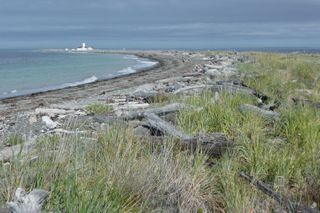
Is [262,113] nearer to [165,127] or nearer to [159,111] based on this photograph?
[159,111]

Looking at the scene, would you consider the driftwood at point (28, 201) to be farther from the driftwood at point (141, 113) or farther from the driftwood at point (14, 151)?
the driftwood at point (141, 113)

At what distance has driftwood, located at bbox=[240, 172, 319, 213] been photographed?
4.40 meters

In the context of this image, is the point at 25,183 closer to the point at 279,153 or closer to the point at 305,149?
the point at 279,153

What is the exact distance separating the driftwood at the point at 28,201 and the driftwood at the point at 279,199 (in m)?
2.33

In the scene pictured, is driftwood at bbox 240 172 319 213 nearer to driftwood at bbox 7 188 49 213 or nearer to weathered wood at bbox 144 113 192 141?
weathered wood at bbox 144 113 192 141

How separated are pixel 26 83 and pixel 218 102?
22.3m

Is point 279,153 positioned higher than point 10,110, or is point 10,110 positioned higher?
point 279,153

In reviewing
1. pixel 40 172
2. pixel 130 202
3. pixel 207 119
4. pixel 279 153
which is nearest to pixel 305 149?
pixel 279 153

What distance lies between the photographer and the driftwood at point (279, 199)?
4.40 m

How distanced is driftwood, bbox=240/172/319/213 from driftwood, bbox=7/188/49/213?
233 centimetres

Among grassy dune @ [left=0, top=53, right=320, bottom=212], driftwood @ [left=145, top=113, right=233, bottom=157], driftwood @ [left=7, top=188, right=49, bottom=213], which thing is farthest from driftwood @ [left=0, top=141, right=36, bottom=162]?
driftwood @ [left=145, top=113, right=233, bottom=157]

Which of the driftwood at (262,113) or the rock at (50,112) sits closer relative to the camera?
the driftwood at (262,113)

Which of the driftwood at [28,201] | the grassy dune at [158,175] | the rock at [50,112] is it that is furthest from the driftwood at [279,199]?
the rock at [50,112]

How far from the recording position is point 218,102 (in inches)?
377
